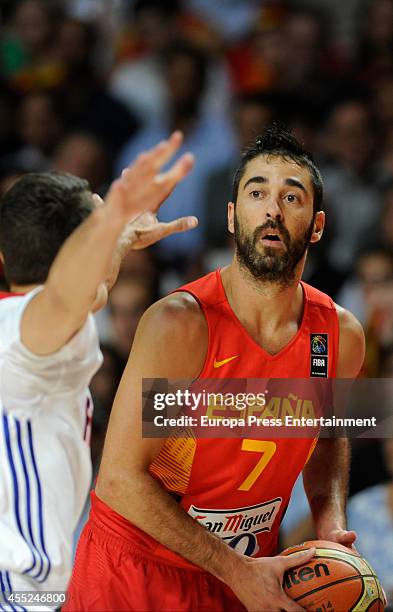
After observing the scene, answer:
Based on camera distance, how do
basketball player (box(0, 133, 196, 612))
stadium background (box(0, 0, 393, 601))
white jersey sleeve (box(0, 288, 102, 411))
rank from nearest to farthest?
basketball player (box(0, 133, 196, 612))
white jersey sleeve (box(0, 288, 102, 411))
stadium background (box(0, 0, 393, 601))

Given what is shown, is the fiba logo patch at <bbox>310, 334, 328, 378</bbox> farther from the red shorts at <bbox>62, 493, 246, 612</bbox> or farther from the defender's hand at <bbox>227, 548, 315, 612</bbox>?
the red shorts at <bbox>62, 493, 246, 612</bbox>

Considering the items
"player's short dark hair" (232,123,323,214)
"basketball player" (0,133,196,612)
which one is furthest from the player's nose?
"basketball player" (0,133,196,612)

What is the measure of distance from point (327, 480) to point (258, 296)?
3.08 feet

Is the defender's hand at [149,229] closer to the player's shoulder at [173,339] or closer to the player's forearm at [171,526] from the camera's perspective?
the player's shoulder at [173,339]

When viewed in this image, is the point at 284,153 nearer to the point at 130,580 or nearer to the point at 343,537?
the point at 343,537

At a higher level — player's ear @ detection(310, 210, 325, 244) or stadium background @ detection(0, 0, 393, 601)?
stadium background @ detection(0, 0, 393, 601)

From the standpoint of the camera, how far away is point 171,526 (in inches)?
154

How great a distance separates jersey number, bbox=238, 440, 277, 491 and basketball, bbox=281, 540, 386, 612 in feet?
1.35

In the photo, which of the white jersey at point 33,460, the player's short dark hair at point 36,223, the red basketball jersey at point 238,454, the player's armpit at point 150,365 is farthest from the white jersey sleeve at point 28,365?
the red basketball jersey at point 238,454

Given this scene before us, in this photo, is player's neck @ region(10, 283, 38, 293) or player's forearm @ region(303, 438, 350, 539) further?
player's forearm @ region(303, 438, 350, 539)

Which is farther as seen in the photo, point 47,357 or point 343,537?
point 343,537

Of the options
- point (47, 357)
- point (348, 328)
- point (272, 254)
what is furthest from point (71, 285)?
point (348, 328)

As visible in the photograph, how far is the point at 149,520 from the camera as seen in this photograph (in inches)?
156

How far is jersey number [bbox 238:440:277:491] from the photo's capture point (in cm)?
414
